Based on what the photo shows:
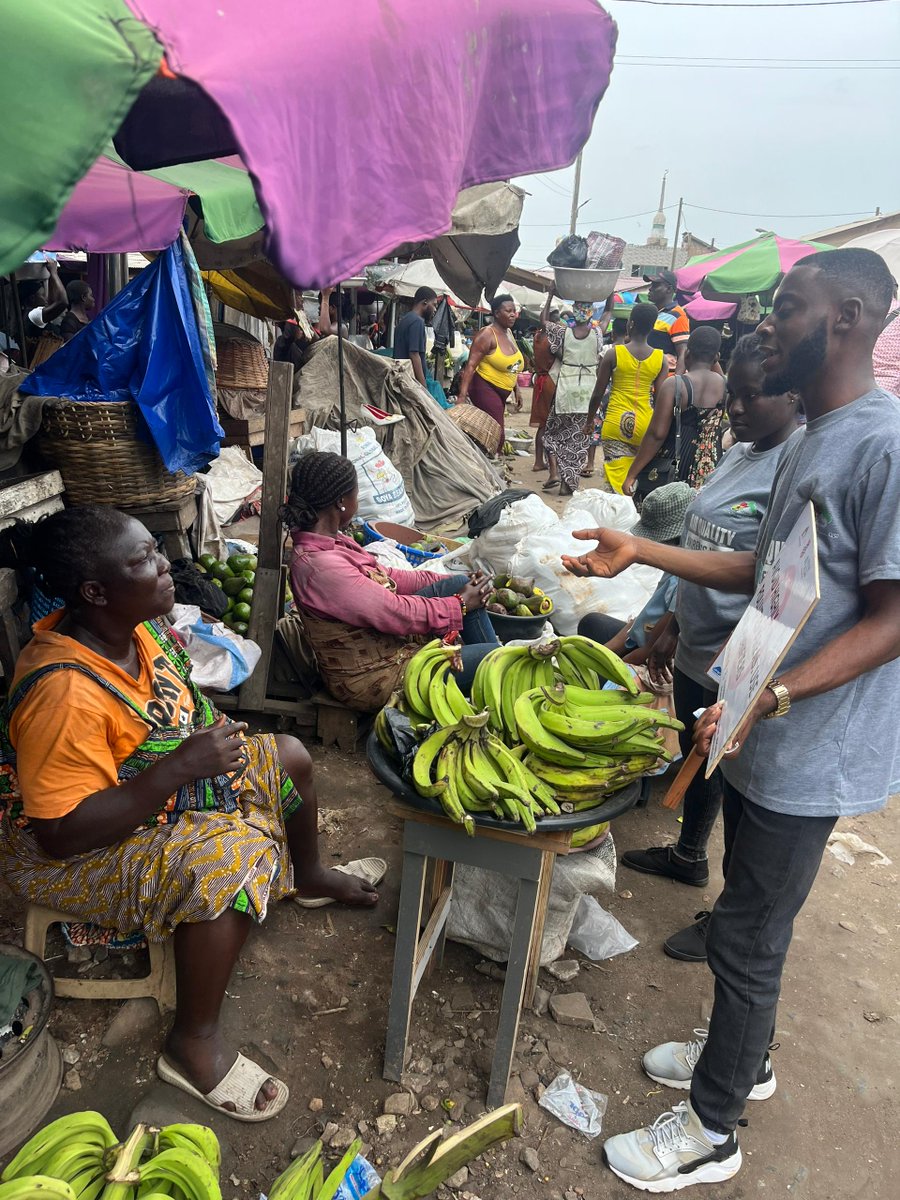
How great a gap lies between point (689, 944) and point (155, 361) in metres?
3.59

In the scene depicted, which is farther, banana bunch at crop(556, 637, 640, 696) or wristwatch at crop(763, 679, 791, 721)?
banana bunch at crop(556, 637, 640, 696)

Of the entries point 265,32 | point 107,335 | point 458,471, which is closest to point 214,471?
point 107,335

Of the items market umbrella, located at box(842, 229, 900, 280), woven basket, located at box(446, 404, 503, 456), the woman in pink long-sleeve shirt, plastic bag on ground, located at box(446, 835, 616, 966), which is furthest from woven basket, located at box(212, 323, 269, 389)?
market umbrella, located at box(842, 229, 900, 280)

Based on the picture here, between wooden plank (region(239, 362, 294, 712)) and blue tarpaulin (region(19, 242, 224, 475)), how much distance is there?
1.40ft

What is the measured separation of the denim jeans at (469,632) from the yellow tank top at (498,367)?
242 inches

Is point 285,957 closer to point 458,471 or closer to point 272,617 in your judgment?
point 272,617

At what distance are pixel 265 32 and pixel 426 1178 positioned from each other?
1.78 metres

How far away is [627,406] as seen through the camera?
7.13 m

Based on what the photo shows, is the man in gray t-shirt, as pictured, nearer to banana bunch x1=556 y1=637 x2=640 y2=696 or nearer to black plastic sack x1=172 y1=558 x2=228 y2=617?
banana bunch x1=556 y1=637 x2=640 y2=696

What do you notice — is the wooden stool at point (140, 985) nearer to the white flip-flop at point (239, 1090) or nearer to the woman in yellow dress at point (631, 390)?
the white flip-flop at point (239, 1090)

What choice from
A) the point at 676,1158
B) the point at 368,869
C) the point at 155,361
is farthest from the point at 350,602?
the point at 676,1158

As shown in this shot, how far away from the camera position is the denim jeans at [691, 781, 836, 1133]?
1.92 m

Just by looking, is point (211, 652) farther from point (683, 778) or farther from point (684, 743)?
point (683, 778)

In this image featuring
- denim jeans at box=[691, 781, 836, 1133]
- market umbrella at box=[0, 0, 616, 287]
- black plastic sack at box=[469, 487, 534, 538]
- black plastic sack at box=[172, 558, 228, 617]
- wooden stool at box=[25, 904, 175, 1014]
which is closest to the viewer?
market umbrella at box=[0, 0, 616, 287]
